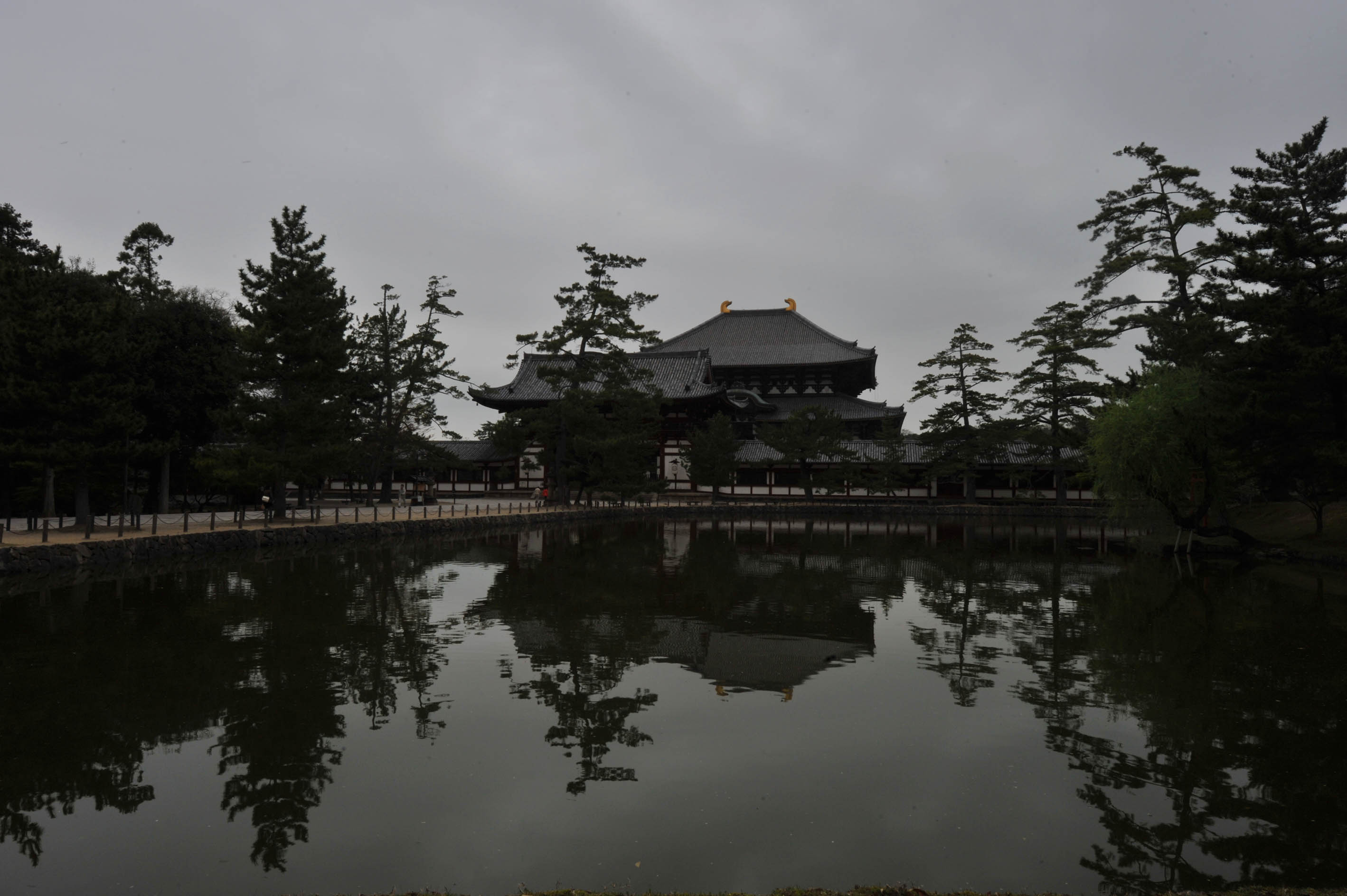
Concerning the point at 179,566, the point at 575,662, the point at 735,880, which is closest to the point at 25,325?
the point at 179,566

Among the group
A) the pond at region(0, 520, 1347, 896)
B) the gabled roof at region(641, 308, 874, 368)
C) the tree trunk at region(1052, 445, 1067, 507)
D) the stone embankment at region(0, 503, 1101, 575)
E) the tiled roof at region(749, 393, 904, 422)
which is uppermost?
the gabled roof at region(641, 308, 874, 368)

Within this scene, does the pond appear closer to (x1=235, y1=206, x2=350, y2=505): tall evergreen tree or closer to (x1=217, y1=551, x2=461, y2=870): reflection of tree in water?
(x1=217, y1=551, x2=461, y2=870): reflection of tree in water

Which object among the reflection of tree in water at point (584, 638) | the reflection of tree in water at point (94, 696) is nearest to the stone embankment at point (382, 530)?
the reflection of tree in water at point (94, 696)

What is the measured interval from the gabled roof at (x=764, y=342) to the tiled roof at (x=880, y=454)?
299 inches

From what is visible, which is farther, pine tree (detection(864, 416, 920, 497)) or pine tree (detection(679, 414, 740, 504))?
pine tree (detection(864, 416, 920, 497))

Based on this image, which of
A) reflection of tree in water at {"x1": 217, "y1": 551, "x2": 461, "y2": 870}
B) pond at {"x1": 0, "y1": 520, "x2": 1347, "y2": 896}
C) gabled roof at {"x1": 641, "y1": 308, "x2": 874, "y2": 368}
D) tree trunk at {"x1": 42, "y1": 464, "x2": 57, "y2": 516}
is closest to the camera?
pond at {"x1": 0, "y1": 520, "x2": 1347, "y2": 896}

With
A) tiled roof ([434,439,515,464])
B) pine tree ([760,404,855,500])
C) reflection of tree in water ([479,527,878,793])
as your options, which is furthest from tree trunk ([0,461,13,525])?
pine tree ([760,404,855,500])

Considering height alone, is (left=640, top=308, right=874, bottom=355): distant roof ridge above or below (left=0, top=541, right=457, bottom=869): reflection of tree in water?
above

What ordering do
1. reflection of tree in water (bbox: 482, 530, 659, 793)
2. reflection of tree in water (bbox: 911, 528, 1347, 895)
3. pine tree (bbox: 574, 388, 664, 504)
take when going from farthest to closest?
pine tree (bbox: 574, 388, 664, 504), reflection of tree in water (bbox: 482, 530, 659, 793), reflection of tree in water (bbox: 911, 528, 1347, 895)

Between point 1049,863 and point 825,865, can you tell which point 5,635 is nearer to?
point 825,865

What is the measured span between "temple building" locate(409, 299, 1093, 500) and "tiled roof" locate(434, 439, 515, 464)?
0.09 meters

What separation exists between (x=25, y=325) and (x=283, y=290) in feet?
25.8

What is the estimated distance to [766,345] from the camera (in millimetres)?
59281

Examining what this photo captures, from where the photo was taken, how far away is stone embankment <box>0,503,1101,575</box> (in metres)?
18.2
